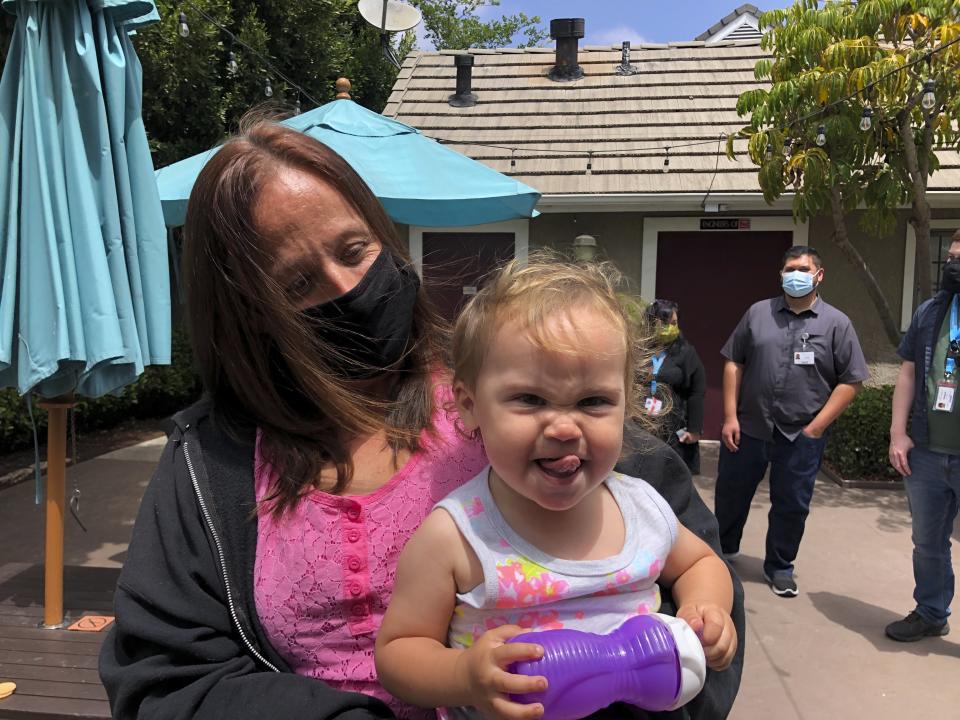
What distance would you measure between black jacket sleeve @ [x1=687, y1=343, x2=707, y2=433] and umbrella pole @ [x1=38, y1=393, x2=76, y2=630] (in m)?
4.14

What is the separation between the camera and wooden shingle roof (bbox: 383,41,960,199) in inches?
342

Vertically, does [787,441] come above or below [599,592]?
below

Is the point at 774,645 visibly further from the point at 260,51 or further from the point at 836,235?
the point at 260,51

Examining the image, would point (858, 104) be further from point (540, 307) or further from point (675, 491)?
point (540, 307)

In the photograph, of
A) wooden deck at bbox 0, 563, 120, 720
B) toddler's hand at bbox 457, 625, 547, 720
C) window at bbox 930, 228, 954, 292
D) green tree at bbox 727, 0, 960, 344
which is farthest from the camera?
window at bbox 930, 228, 954, 292

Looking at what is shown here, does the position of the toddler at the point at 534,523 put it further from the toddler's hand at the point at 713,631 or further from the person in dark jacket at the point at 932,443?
the person in dark jacket at the point at 932,443

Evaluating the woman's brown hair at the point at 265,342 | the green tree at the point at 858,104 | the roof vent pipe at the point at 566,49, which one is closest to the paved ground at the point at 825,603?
the green tree at the point at 858,104

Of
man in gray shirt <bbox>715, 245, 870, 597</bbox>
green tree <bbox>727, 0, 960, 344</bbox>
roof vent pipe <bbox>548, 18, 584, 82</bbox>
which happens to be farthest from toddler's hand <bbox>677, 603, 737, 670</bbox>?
roof vent pipe <bbox>548, 18, 584, 82</bbox>

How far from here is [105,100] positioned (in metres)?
3.34

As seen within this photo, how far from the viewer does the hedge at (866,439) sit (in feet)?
24.0

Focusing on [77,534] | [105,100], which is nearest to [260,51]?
[77,534]

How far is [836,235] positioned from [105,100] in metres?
6.43

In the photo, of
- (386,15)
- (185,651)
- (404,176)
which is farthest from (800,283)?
(386,15)

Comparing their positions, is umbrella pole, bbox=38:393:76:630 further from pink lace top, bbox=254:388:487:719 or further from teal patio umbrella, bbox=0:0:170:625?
pink lace top, bbox=254:388:487:719
